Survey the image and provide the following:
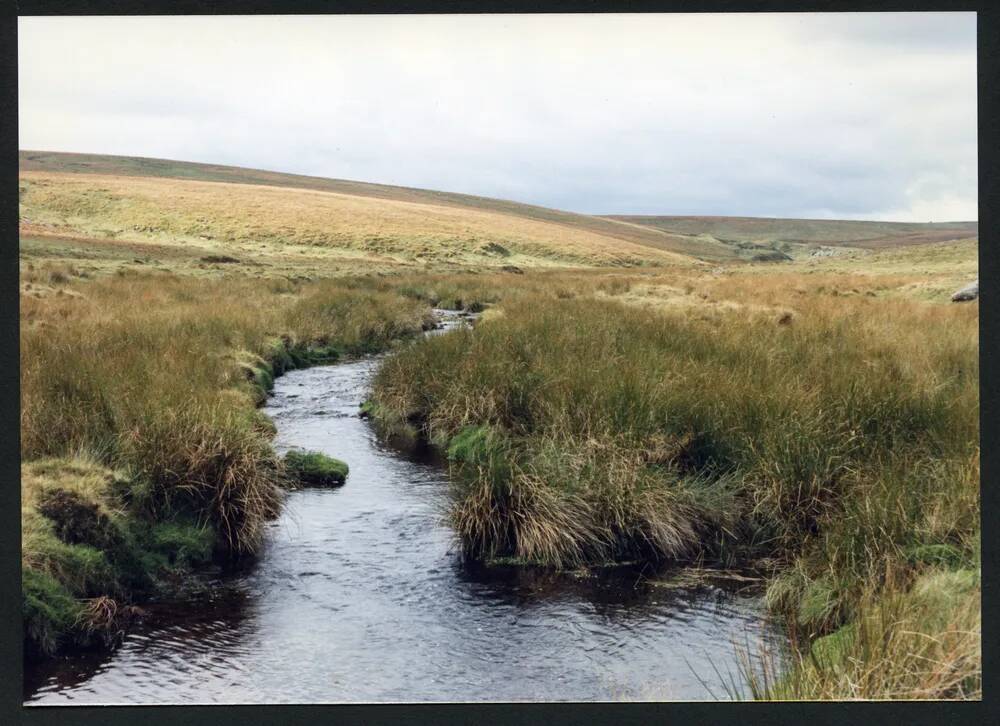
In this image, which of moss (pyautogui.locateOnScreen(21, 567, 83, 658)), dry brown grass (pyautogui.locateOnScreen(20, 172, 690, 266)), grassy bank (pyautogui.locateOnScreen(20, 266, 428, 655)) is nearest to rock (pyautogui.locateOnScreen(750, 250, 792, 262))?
dry brown grass (pyautogui.locateOnScreen(20, 172, 690, 266))

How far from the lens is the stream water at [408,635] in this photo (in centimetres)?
589

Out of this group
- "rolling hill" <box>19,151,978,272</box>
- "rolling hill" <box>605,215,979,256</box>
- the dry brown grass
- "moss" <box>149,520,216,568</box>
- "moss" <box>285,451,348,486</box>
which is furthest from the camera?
"rolling hill" <box>605,215,979,256</box>

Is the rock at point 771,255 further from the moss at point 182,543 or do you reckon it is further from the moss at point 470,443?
the moss at point 182,543

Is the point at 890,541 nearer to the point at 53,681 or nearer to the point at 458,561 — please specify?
the point at 458,561

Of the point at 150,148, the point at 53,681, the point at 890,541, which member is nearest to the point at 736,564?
Answer: the point at 890,541

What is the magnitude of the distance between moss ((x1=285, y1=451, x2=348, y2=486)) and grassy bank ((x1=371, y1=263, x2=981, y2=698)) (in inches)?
52.8

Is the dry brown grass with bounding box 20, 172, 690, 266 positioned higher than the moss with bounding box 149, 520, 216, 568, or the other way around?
the dry brown grass with bounding box 20, 172, 690, 266

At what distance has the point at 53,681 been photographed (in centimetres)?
588

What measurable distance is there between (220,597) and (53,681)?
140 cm

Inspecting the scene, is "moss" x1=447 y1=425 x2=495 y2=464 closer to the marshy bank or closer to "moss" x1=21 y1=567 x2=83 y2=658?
the marshy bank

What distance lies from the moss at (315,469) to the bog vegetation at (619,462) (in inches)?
1.0

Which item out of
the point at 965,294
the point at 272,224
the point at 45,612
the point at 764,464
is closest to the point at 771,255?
the point at 272,224

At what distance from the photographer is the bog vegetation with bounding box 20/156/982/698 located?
6211mm

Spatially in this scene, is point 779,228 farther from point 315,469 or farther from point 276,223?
point 315,469
